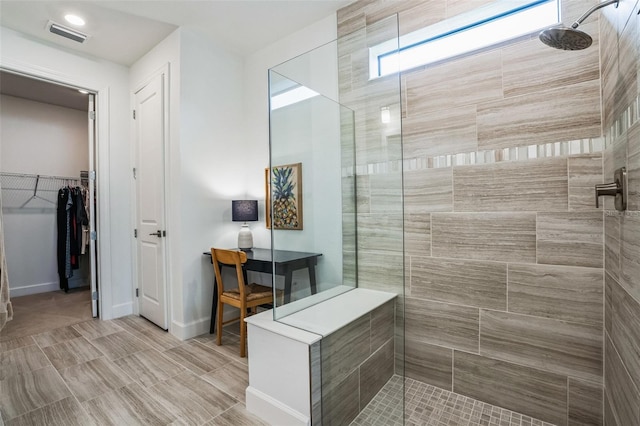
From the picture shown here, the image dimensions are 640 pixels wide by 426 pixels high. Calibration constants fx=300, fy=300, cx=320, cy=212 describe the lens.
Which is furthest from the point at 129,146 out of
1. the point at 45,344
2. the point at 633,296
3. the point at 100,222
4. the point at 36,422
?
the point at 633,296

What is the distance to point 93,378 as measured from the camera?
6.88 ft

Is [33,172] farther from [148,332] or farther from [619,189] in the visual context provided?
[619,189]

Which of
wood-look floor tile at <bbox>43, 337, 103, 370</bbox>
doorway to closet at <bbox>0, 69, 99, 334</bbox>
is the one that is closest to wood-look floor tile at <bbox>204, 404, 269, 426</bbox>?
wood-look floor tile at <bbox>43, 337, 103, 370</bbox>

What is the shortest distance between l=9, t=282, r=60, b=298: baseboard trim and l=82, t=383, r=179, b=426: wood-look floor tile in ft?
11.3

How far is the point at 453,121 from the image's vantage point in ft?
6.21

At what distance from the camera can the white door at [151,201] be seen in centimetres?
294

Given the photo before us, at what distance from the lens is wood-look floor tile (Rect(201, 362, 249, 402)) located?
1937 millimetres

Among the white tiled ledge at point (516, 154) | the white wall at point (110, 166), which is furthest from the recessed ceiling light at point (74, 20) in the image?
the white tiled ledge at point (516, 154)

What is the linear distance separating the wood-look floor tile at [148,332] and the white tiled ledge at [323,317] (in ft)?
4.46

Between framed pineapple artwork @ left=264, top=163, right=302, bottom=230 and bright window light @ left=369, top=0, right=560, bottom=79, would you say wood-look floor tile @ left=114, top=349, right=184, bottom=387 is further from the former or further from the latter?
bright window light @ left=369, top=0, right=560, bottom=79

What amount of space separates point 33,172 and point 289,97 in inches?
177

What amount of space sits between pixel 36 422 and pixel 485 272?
8.79 ft

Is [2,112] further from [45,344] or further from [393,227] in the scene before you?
→ [393,227]

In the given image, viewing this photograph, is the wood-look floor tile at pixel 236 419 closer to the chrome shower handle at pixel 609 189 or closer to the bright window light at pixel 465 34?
the chrome shower handle at pixel 609 189
